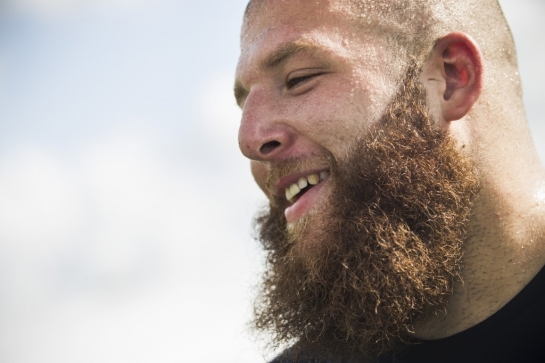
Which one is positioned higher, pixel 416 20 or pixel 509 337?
pixel 416 20

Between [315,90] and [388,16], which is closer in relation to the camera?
[315,90]

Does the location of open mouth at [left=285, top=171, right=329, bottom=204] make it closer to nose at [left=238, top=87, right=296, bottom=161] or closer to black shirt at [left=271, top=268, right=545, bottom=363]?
nose at [left=238, top=87, right=296, bottom=161]

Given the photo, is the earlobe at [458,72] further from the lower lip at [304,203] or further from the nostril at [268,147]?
the nostril at [268,147]

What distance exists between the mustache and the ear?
26.0 inches

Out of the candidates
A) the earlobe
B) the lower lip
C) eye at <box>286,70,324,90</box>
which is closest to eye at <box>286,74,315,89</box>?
eye at <box>286,70,324,90</box>

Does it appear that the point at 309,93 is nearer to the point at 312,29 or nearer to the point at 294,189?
the point at 312,29

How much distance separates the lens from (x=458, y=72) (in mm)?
3145

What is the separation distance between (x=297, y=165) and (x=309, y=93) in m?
0.39

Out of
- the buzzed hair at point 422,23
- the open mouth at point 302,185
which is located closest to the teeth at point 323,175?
the open mouth at point 302,185

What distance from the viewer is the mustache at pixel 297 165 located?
3.04 metres

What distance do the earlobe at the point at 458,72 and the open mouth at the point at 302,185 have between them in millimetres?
732

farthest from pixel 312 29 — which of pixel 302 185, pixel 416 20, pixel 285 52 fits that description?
pixel 302 185

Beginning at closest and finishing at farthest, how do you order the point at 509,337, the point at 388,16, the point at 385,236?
the point at 509,337 → the point at 385,236 → the point at 388,16

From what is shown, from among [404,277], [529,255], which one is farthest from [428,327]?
[529,255]
